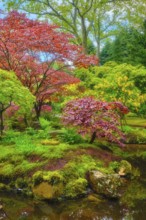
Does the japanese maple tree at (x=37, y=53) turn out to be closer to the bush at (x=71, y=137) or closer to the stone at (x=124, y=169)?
the bush at (x=71, y=137)

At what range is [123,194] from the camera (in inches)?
248

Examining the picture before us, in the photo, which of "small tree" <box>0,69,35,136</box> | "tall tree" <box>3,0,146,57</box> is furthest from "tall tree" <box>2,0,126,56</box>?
"small tree" <box>0,69,35,136</box>

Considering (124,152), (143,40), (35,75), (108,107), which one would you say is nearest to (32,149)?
(108,107)

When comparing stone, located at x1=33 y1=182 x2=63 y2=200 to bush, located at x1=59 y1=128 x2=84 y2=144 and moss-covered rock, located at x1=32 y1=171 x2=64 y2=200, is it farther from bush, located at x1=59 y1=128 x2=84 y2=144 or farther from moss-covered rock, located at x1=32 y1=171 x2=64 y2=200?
bush, located at x1=59 y1=128 x2=84 y2=144

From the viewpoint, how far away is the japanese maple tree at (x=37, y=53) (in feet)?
33.4

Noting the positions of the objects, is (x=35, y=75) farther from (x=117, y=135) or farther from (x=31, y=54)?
(x=117, y=135)

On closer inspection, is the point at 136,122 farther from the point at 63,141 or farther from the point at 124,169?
the point at 124,169

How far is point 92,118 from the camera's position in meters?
8.12

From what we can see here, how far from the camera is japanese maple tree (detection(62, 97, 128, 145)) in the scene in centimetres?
805

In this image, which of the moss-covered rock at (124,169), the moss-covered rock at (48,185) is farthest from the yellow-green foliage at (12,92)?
the moss-covered rock at (124,169)

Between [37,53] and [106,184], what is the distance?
268 inches

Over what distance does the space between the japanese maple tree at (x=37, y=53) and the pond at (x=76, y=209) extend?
19.1 feet

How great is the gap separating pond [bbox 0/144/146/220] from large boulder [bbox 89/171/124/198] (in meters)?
0.21

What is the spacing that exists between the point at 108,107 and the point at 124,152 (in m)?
1.74
